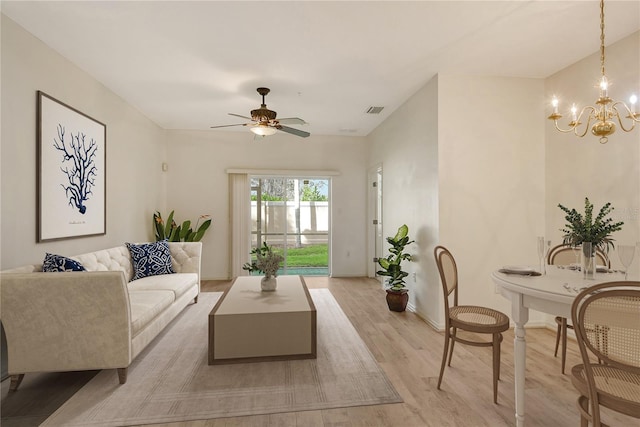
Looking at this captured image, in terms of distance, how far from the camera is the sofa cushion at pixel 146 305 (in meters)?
2.49

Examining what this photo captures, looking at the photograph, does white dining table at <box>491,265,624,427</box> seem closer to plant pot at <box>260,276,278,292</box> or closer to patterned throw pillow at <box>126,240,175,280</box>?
plant pot at <box>260,276,278,292</box>

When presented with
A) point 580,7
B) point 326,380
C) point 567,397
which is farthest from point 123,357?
point 580,7

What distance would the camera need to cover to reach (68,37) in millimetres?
2754

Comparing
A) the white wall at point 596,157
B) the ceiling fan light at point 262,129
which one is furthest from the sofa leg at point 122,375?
the white wall at point 596,157

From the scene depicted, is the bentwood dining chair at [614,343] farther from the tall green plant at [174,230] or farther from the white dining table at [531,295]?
the tall green plant at [174,230]

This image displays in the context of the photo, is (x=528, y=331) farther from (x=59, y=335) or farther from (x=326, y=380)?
(x=59, y=335)

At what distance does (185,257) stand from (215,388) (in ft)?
7.88

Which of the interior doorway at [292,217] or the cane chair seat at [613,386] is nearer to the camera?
the cane chair seat at [613,386]

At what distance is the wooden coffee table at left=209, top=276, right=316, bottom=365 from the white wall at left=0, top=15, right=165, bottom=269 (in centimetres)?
170

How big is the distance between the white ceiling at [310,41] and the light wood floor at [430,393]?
276cm

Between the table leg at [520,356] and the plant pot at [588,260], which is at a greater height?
the plant pot at [588,260]

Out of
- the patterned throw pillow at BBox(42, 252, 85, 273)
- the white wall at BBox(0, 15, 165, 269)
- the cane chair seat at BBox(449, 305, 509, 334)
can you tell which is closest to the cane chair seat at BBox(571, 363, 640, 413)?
the cane chair seat at BBox(449, 305, 509, 334)

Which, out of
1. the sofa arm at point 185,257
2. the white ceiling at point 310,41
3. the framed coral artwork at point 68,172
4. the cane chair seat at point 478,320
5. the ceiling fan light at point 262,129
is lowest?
the cane chair seat at point 478,320

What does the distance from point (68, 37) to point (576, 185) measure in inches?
195
